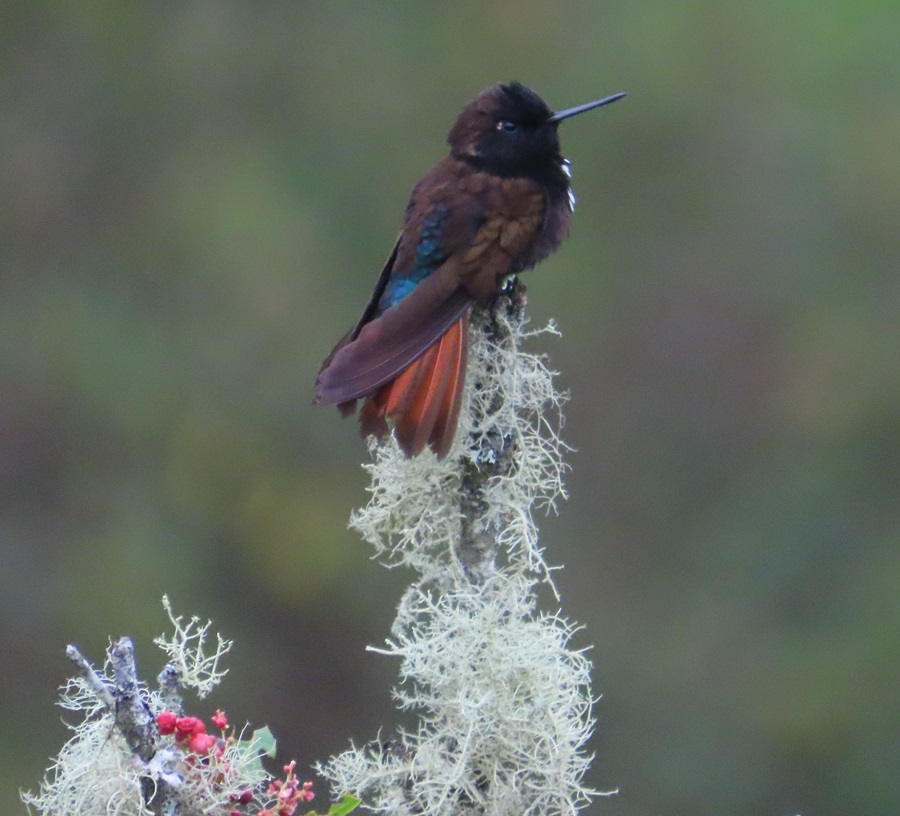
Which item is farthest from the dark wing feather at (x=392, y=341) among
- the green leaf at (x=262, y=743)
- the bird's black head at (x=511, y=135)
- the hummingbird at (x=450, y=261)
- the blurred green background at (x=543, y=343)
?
the blurred green background at (x=543, y=343)

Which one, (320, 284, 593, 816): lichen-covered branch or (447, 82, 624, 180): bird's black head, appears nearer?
(320, 284, 593, 816): lichen-covered branch

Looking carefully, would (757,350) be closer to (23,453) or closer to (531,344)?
(531,344)

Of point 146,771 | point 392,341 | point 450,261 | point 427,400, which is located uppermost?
point 450,261

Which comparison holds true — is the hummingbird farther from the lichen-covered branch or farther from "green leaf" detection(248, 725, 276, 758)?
"green leaf" detection(248, 725, 276, 758)

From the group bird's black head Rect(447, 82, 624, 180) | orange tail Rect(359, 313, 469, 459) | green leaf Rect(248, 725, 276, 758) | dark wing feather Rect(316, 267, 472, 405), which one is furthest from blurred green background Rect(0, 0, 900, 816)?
green leaf Rect(248, 725, 276, 758)

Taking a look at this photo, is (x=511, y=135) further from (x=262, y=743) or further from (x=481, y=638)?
(x=262, y=743)

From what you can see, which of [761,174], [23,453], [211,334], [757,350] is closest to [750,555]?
[757,350]

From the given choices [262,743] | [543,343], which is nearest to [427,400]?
[262,743]
